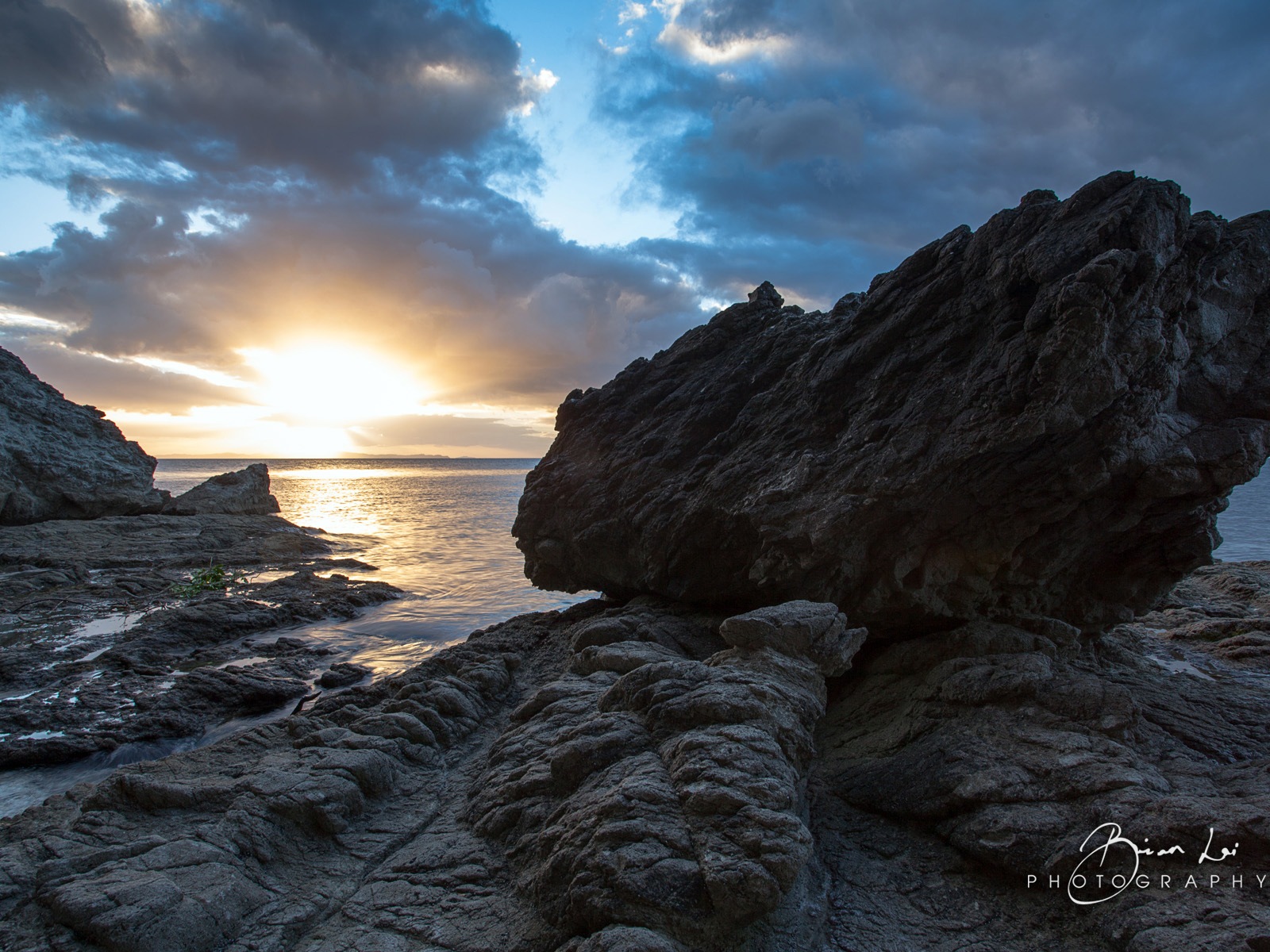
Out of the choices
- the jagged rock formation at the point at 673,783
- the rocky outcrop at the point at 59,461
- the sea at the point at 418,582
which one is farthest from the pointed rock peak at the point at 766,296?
the rocky outcrop at the point at 59,461

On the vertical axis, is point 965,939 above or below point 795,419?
below

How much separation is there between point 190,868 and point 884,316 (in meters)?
11.8

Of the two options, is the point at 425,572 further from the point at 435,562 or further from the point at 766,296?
the point at 766,296

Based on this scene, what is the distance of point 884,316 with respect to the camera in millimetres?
10492

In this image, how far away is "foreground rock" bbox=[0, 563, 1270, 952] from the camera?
15.3ft

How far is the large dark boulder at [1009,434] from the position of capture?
761 centimetres

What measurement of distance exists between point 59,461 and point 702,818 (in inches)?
1409

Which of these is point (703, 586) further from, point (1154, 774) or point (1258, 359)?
point (1258, 359)

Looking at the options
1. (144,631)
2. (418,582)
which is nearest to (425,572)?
(418,582)

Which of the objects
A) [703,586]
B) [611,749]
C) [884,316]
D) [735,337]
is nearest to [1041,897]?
[611,749]

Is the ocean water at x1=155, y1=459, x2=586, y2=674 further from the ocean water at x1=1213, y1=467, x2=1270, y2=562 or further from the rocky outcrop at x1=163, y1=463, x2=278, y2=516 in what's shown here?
the ocean water at x1=1213, y1=467, x2=1270, y2=562

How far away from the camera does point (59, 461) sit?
27562 millimetres
